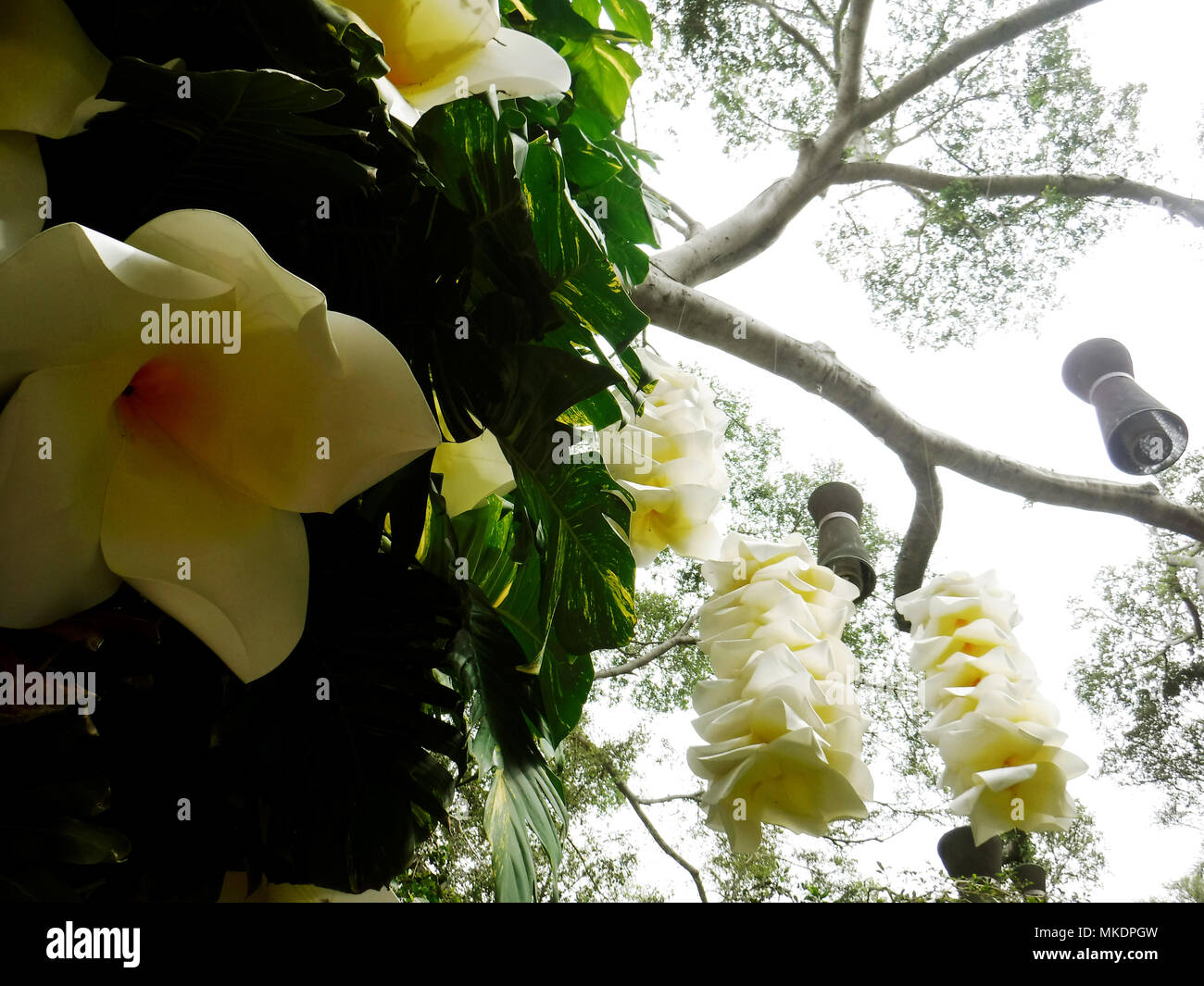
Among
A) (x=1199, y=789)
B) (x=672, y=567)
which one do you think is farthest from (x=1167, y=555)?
(x=672, y=567)

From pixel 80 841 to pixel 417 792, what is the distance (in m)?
0.07

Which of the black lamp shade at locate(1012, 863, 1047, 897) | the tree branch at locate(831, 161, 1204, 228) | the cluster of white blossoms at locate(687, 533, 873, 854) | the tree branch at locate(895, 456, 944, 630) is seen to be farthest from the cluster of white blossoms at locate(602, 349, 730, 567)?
the tree branch at locate(831, 161, 1204, 228)

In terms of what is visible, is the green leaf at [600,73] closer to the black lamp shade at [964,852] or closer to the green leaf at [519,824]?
the green leaf at [519,824]

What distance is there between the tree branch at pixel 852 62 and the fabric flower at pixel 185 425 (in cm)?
252

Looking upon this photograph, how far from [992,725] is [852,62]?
2.41m

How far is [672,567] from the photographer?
2799 millimetres

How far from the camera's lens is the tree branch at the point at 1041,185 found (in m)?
2.70

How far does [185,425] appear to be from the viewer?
0.11 m

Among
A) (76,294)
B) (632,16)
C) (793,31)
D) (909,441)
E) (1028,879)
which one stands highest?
(793,31)

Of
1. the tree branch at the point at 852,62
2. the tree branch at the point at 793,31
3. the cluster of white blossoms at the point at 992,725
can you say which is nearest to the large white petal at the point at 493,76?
the cluster of white blossoms at the point at 992,725

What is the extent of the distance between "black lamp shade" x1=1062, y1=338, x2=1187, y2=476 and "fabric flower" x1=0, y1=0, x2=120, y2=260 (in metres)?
1.20

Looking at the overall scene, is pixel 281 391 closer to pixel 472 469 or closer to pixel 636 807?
pixel 472 469

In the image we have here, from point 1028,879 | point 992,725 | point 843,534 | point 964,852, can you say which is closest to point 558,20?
point 992,725

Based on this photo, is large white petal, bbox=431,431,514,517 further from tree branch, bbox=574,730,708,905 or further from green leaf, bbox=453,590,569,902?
tree branch, bbox=574,730,708,905
